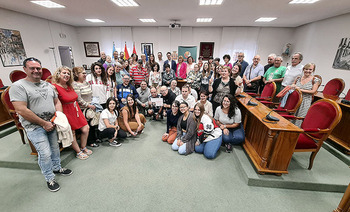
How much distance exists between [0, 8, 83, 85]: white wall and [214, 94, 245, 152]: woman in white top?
7.48m

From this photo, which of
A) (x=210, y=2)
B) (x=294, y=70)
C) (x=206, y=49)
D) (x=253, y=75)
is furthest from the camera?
(x=206, y=49)

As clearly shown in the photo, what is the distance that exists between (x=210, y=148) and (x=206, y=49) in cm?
715

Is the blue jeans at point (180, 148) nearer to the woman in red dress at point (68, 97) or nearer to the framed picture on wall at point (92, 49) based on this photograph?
the woman in red dress at point (68, 97)

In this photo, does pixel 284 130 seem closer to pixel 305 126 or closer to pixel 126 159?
pixel 305 126

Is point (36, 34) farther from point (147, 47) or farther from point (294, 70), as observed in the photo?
point (294, 70)

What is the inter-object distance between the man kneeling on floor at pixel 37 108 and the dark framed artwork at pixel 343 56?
7.84 meters

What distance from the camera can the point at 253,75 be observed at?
12.9 feet

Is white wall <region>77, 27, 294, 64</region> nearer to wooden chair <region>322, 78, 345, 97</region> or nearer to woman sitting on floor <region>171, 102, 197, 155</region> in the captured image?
wooden chair <region>322, 78, 345, 97</region>

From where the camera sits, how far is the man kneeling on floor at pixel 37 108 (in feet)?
4.99

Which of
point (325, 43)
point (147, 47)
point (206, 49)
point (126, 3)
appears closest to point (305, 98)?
point (325, 43)

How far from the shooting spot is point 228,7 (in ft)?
14.7

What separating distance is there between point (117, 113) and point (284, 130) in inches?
114

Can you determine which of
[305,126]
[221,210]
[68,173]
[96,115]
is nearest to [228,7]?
[305,126]

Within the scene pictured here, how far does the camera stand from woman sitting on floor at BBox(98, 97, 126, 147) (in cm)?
277
